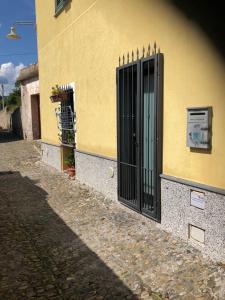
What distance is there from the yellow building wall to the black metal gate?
0.56 ft

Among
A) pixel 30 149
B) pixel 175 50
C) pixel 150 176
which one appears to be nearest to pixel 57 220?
pixel 150 176

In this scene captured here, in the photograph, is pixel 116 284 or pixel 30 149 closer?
pixel 116 284

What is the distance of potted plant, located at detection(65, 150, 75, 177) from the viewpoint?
8.93 meters

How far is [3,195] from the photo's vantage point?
775 centimetres

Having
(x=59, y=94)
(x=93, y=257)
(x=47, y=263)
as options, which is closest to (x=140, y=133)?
(x=93, y=257)

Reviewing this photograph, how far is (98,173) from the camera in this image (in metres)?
7.05

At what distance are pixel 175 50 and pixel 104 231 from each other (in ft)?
9.28

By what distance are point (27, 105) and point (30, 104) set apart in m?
0.72

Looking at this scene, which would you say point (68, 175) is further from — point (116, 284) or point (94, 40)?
point (116, 284)

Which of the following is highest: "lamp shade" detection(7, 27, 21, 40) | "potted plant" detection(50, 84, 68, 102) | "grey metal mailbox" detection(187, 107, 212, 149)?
"lamp shade" detection(7, 27, 21, 40)

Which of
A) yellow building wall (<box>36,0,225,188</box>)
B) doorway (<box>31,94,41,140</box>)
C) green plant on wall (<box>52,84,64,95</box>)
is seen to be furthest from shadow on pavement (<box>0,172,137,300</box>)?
doorway (<box>31,94,41,140</box>)

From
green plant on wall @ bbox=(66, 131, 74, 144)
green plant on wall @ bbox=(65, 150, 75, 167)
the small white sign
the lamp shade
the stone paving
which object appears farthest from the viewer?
the lamp shade

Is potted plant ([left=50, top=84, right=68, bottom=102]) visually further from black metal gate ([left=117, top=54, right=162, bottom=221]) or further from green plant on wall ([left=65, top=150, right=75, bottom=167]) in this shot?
black metal gate ([left=117, top=54, right=162, bottom=221])

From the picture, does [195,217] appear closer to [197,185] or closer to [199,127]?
[197,185]
